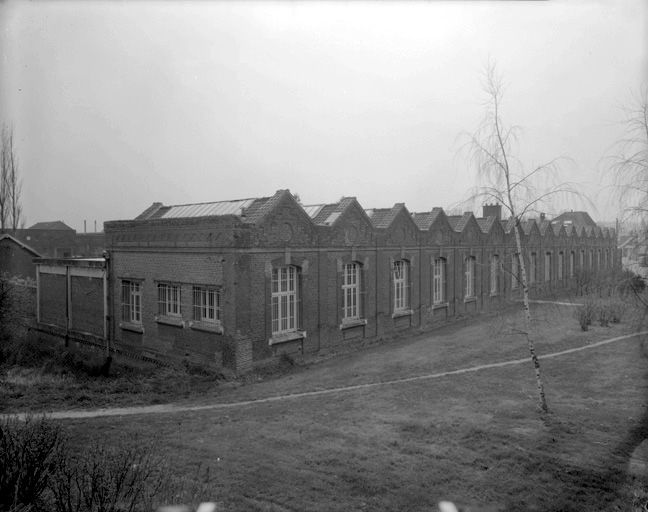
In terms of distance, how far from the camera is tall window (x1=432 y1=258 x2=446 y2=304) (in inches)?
1023

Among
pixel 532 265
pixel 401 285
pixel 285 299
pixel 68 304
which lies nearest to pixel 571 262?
pixel 532 265

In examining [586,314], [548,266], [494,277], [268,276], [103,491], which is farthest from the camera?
[548,266]

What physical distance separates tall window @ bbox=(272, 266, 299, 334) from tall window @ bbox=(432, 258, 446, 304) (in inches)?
429

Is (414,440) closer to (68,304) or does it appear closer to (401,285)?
(401,285)

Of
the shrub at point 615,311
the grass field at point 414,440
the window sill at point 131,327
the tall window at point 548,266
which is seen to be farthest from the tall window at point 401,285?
the tall window at point 548,266

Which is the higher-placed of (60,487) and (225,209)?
(225,209)

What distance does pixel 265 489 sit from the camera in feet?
22.3

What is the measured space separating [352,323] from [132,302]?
9338 millimetres

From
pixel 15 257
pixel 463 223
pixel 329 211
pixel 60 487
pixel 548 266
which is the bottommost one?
Answer: pixel 60 487

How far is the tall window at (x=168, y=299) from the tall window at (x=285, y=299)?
3.78m

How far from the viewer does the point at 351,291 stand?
66.5ft

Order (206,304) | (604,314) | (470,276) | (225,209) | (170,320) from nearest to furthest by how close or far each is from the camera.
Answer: (206,304) < (170,320) < (225,209) < (604,314) < (470,276)

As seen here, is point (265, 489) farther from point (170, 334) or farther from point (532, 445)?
point (170, 334)

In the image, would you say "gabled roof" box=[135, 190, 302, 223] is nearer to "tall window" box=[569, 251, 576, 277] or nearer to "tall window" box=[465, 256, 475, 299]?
"tall window" box=[465, 256, 475, 299]
